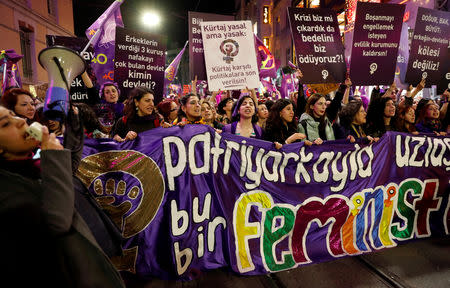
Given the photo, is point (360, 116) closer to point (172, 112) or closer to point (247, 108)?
point (247, 108)

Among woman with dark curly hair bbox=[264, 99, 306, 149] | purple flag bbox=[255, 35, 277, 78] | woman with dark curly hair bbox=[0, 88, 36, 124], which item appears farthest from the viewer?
purple flag bbox=[255, 35, 277, 78]

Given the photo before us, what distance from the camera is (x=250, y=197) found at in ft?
9.52

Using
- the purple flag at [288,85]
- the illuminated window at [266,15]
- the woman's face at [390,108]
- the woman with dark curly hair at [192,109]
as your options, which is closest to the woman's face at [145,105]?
the woman with dark curly hair at [192,109]

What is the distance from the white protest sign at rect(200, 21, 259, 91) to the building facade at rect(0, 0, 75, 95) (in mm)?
9072

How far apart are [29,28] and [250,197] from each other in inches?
594

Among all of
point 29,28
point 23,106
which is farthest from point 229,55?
point 29,28

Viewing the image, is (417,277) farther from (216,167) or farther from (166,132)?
(166,132)

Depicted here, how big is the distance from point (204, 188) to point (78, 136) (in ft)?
4.35

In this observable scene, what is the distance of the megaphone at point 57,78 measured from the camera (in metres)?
1.69

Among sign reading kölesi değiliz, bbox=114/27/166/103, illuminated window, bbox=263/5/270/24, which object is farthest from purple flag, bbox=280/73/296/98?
illuminated window, bbox=263/5/270/24

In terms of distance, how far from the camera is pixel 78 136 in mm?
1811

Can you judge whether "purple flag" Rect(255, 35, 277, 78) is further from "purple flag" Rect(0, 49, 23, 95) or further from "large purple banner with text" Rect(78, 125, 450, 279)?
"purple flag" Rect(0, 49, 23, 95)

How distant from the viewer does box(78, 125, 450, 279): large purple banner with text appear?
2.66 m

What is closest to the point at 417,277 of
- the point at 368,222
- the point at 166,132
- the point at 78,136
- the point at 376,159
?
the point at 368,222
